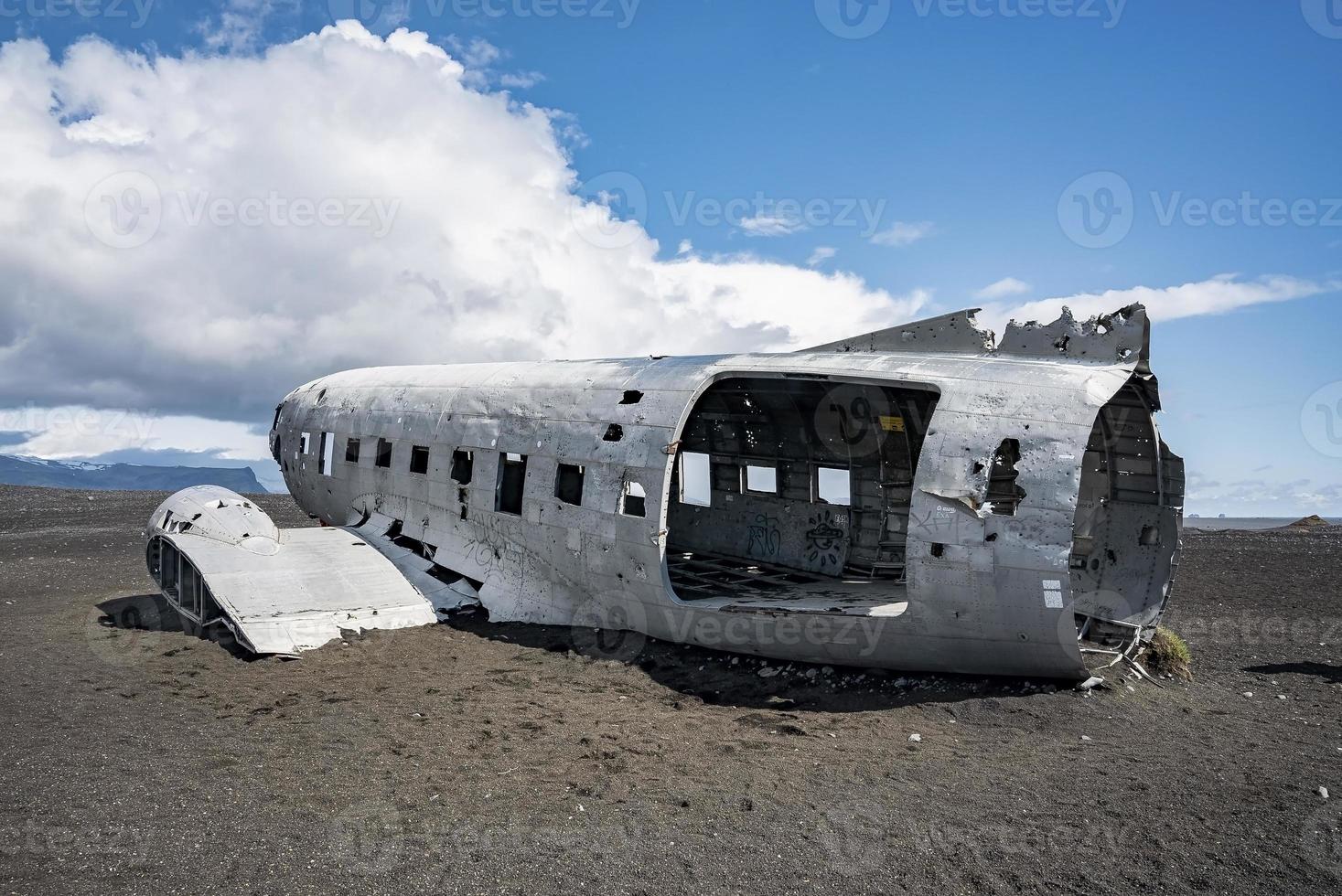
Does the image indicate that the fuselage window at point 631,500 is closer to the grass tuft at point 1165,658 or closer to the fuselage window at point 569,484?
the fuselage window at point 569,484

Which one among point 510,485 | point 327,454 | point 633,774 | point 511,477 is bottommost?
point 633,774

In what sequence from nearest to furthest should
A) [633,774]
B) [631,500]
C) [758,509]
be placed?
[633,774]
[631,500]
[758,509]

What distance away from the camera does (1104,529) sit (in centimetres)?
1300

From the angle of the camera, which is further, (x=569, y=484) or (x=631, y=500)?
(x=569, y=484)

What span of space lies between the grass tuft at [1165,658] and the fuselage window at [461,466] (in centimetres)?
Result: 1081

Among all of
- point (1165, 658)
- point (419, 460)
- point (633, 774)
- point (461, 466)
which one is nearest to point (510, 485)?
point (461, 466)

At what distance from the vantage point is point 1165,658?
1201 centimetres

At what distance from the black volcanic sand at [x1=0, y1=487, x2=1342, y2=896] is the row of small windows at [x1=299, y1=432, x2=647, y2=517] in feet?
6.99

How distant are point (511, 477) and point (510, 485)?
5.6 inches

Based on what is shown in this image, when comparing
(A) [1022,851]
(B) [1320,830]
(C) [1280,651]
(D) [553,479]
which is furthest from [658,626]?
(C) [1280,651]

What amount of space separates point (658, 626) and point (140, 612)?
10961mm

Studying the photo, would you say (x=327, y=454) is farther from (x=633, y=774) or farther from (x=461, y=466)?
(x=633, y=774)

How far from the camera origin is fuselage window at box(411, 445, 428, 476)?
Answer: 16.3 m

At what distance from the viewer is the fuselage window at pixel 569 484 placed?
1324cm
